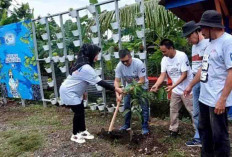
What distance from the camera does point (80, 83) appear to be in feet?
12.9

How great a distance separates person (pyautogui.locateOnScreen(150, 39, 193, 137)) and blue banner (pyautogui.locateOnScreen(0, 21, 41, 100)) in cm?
394

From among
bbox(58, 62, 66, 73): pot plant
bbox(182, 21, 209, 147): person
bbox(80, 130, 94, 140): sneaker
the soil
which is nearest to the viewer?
bbox(182, 21, 209, 147): person

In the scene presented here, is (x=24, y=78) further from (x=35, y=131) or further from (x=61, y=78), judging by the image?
(x=35, y=131)

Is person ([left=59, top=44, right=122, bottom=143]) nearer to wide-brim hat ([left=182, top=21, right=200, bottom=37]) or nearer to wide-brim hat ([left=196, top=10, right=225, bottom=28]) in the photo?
wide-brim hat ([left=182, top=21, right=200, bottom=37])

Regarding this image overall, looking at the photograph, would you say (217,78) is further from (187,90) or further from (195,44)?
(195,44)

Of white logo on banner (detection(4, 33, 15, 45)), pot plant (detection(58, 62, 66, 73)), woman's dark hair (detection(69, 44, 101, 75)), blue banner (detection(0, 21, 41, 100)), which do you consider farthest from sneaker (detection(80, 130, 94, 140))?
white logo on banner (detection(4, 33, 15, 45))

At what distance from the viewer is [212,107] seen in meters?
2.56

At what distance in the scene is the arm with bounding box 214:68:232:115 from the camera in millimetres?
2375

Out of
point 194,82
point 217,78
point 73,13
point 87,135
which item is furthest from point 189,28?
Answer: point 73,13

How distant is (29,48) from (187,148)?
4658 millimetres

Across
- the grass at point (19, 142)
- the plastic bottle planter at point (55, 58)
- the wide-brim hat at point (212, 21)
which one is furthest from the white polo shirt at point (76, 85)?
the plastic bottle planter at point (55, 58)

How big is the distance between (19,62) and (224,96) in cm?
568

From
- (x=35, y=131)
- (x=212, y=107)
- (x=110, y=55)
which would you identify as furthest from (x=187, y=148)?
(x=35, y=131)

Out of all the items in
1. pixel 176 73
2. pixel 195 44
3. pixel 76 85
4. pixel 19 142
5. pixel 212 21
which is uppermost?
pixel 212 21
